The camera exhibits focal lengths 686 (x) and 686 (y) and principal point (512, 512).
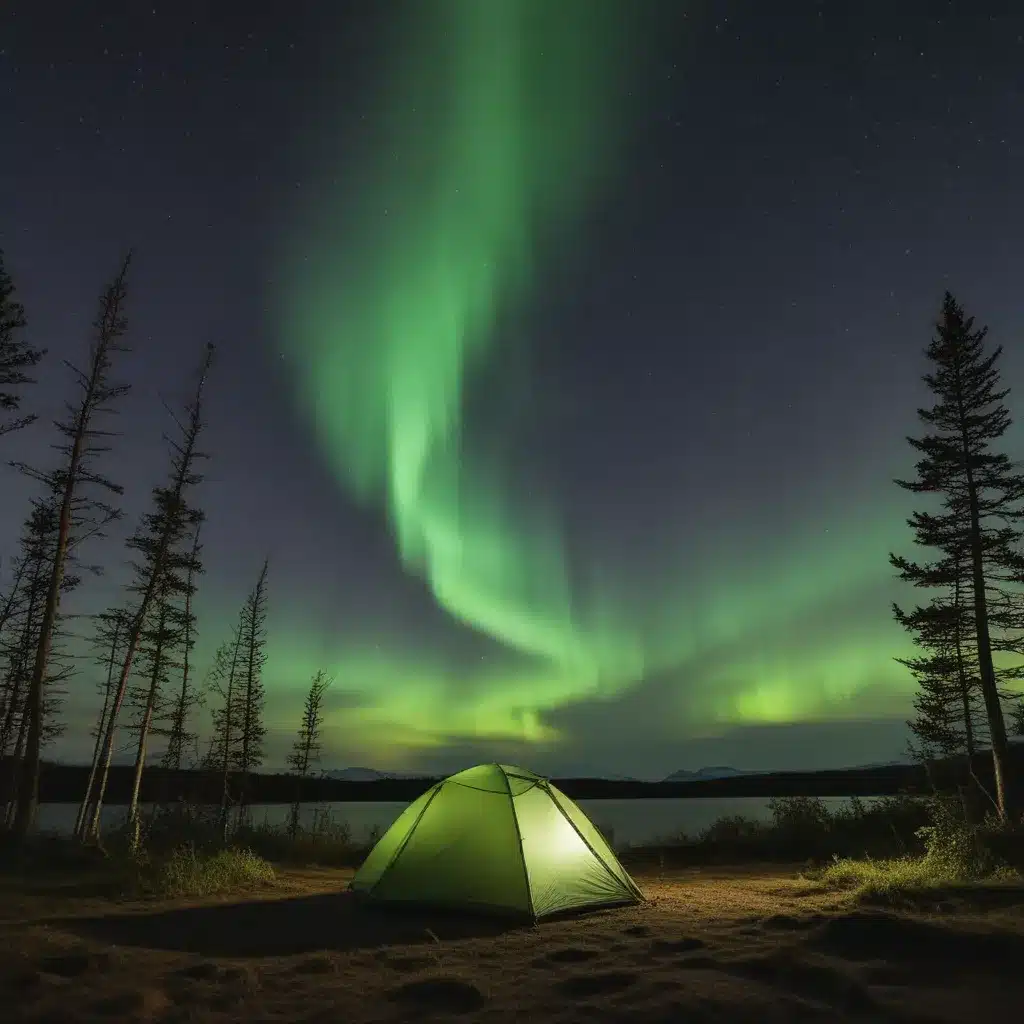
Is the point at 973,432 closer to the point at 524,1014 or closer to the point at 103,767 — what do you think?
the point at 524,1014

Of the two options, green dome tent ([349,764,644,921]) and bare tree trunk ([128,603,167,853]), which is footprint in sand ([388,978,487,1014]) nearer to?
green dome tent ([349,764,644,921])

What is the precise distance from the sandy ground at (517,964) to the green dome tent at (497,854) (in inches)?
16.9

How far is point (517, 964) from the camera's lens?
24.0 feet

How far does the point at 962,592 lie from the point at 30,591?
35072mm

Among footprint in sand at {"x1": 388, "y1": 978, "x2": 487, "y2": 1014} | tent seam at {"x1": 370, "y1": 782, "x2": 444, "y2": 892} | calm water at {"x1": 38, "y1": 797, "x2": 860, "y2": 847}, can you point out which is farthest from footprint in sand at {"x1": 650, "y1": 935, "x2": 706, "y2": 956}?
calm water at {"x1": 38, "y1": 797, "x2": 860, "y2": 847}

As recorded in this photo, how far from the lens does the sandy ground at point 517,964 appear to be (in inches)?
221

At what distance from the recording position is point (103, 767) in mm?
23562

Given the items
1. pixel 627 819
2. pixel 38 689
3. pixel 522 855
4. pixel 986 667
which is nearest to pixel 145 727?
pixel 38 689

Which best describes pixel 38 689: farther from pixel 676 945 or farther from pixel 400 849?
pixel 676 945

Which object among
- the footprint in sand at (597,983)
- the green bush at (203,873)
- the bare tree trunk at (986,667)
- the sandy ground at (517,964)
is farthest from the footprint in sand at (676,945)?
the bare tree trunk at (986,667)

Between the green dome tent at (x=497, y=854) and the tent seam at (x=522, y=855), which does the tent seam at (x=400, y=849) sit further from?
the tent seam at (x=522, y=855)

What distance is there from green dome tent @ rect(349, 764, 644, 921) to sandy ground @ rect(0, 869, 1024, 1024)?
1.41 feet

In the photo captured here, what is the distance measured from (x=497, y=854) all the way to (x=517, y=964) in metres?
3.16

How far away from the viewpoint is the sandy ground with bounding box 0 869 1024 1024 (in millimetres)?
5621
